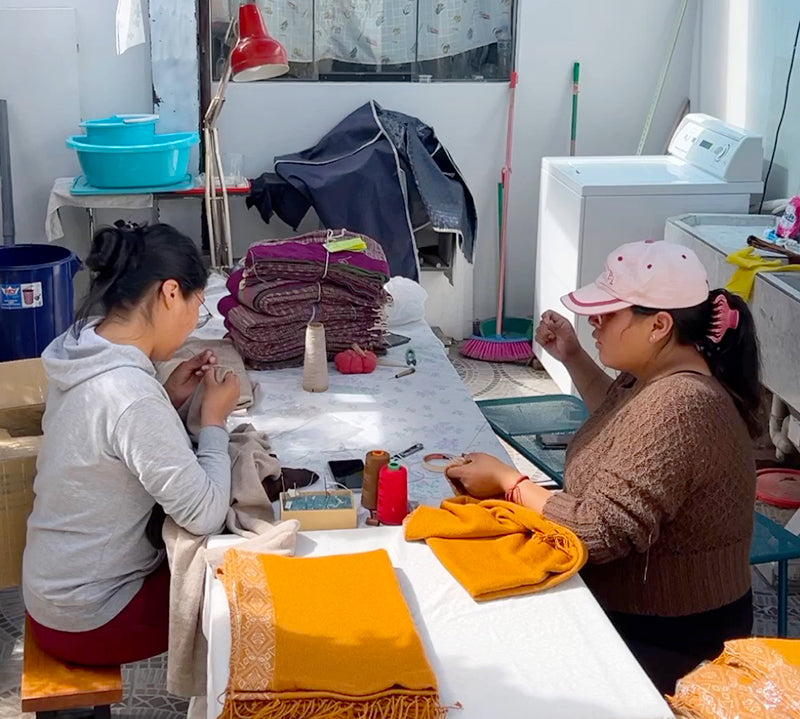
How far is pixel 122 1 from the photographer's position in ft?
14.9

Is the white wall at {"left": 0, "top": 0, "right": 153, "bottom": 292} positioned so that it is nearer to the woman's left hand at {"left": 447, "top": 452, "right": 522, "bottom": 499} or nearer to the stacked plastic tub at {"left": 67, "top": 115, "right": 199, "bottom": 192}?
the stacked plastic tub at {"left": 67, "top": 115, "right": 199, "bottom": 192}

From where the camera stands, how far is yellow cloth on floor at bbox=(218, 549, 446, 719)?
1481 mm

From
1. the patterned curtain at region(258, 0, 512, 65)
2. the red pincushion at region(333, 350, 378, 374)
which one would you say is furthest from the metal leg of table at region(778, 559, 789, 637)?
the patterned curtain at region(258, 0, 512, 65)

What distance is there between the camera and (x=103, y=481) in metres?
1.99

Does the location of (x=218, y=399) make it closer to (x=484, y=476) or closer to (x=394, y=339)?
(x=484, y=476)

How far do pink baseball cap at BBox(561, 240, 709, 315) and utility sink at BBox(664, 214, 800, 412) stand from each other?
45.2 inches

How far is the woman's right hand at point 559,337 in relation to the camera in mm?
2586

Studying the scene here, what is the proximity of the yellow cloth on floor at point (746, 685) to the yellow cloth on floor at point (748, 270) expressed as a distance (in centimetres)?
190

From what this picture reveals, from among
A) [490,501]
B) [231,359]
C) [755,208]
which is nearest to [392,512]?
[490,501]

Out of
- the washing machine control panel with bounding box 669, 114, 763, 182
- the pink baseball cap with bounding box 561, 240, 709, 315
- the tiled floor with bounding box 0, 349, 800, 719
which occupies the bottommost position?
the tiled floor with bounding box 0, 349, 800, 719

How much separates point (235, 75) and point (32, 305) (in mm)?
1124

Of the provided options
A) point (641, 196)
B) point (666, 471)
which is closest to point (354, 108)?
point (641, 196)

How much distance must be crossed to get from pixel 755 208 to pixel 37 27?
3380mm

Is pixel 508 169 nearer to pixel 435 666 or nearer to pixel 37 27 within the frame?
pixel 37 27
